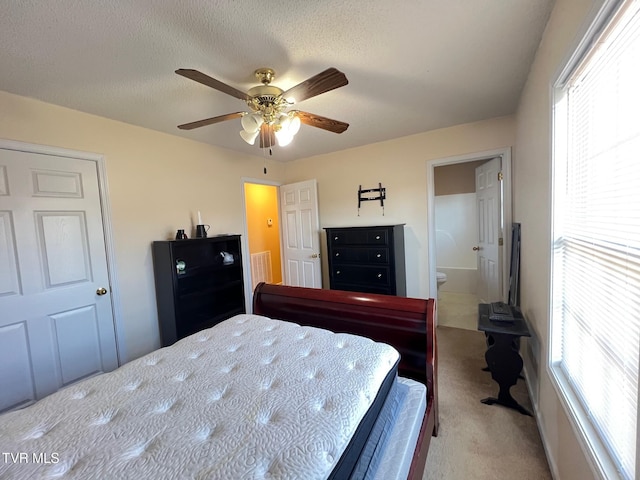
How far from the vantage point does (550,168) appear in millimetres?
1361

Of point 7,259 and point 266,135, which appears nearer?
point 7,259

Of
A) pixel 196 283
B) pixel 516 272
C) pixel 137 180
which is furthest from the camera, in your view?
pixel 196 283

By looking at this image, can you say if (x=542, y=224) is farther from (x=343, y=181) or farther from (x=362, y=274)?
(x=343, y=181)

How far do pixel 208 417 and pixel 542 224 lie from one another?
195 cm

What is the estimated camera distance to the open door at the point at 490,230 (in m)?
3.02

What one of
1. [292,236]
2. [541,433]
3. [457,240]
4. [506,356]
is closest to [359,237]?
[292,236]

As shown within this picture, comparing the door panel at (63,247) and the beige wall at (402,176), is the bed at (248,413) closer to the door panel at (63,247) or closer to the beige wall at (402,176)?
the door panel at (63,247)

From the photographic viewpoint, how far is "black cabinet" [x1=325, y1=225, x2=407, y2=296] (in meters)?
3.04

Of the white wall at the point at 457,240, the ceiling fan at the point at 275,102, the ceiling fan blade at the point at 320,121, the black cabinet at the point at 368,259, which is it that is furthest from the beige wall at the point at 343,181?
the white wall at the point at 457,240

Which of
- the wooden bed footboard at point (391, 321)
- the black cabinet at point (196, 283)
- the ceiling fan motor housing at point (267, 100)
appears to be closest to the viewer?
the wooden bed footboard at point (391, 321)

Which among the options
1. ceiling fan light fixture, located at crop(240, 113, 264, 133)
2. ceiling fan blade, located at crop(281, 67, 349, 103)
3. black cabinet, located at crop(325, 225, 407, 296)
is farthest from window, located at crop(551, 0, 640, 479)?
black cabinet, located at crop(325, 225, 407, 296)

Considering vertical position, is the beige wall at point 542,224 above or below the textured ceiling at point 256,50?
below

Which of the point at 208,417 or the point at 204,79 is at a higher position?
the point at 204,79

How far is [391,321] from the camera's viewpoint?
5.64 ft
